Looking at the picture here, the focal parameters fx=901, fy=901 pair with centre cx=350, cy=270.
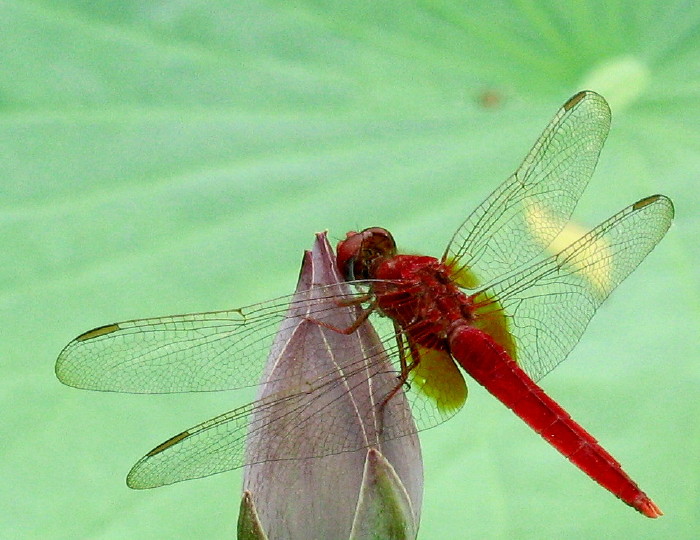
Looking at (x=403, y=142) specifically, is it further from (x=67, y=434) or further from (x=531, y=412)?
(x=67, y=434)

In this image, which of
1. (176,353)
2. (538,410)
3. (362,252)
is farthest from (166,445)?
(538,410)

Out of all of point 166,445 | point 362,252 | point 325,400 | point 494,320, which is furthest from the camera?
point 494,320

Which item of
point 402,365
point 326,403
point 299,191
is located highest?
point 299,191

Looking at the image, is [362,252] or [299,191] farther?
[299,191]

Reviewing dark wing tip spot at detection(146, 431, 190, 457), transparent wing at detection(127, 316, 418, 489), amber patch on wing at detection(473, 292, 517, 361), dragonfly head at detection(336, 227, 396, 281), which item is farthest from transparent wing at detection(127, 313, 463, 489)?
amber patch on wing at detection(473, 292, 517, 361)

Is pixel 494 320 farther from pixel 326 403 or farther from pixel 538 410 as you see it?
pixel 326 403

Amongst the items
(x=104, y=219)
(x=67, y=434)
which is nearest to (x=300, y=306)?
(x=67, y=434)

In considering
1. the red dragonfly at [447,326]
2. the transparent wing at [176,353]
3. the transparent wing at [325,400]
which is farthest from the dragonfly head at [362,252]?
the transparent wing at [325,400]
